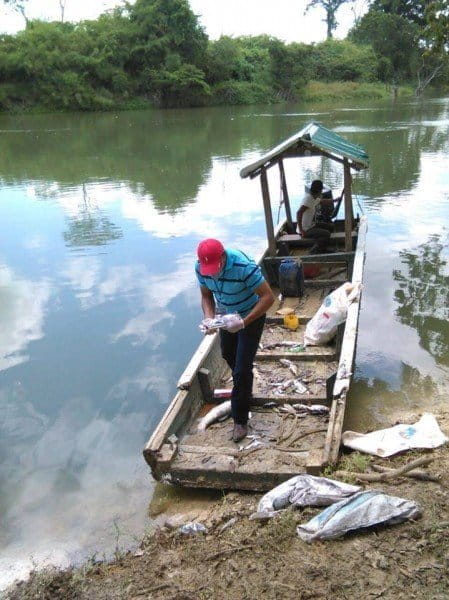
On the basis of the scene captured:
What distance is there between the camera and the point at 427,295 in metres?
8.38

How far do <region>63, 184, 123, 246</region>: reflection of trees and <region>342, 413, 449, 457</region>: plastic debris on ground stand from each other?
7.99 m

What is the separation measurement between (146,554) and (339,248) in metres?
6.27

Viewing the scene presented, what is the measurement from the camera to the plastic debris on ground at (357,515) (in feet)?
10.5

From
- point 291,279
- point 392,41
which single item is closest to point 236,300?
point 291,279

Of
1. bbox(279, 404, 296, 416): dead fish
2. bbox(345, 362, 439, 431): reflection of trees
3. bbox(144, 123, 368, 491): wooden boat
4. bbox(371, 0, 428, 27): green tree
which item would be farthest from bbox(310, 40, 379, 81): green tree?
bbox(279, 404, 296, 416): dead fish

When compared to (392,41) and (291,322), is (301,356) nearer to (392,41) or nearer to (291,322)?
(291,322)

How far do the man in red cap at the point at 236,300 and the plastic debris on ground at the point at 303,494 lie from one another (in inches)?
35.4

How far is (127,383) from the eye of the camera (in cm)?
637

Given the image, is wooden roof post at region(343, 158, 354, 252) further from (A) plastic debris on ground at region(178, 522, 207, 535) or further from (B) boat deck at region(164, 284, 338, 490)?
(A) plastic debris on ground at region(178, 522, 207, 535)

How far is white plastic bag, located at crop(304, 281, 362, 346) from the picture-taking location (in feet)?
19.7

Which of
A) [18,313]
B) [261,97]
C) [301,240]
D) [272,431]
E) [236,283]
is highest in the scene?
[261,97]

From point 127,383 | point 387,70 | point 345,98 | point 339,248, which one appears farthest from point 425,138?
point 387,70

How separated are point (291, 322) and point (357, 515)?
→ 354cm

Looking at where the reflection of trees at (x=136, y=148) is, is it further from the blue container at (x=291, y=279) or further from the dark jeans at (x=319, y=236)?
the blue container at (x=291, y=279)
